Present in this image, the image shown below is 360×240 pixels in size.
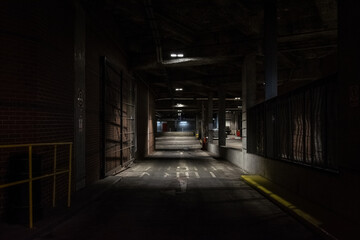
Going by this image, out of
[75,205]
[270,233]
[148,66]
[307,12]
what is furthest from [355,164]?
[148,66]

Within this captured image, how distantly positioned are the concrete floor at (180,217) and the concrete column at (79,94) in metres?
1.29

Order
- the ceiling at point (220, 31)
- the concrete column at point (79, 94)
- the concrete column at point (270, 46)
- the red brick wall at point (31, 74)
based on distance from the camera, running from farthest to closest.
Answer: the ceiling at point (220, 31) < the concrete column at point (270, 46) < the concrete column at point (79, 94) < the red brick wall at point (31, 74)

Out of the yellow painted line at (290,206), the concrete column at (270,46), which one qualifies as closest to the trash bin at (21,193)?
the yellow painted line at (290,206)

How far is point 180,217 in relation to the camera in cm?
695

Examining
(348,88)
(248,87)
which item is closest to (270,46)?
(248,87)

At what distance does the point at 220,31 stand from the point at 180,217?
40.3ft

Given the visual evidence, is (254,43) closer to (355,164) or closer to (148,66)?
(148,66)

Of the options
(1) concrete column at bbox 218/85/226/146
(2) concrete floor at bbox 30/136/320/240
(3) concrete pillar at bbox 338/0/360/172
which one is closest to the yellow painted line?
(2) concrete floor at bbox 30/136/320/240

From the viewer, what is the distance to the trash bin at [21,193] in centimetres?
620

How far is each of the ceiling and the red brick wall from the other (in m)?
3.82

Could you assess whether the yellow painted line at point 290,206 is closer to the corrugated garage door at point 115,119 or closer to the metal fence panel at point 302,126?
the metal fence panel at point 302,126

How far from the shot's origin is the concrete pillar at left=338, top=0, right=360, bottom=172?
6.03 meters

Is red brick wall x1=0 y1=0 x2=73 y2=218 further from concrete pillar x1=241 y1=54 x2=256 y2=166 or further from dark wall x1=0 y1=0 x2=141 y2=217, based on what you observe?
concrete pillar x1=241 y1=54 x2=256 y2=166

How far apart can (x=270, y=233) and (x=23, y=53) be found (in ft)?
22.4
